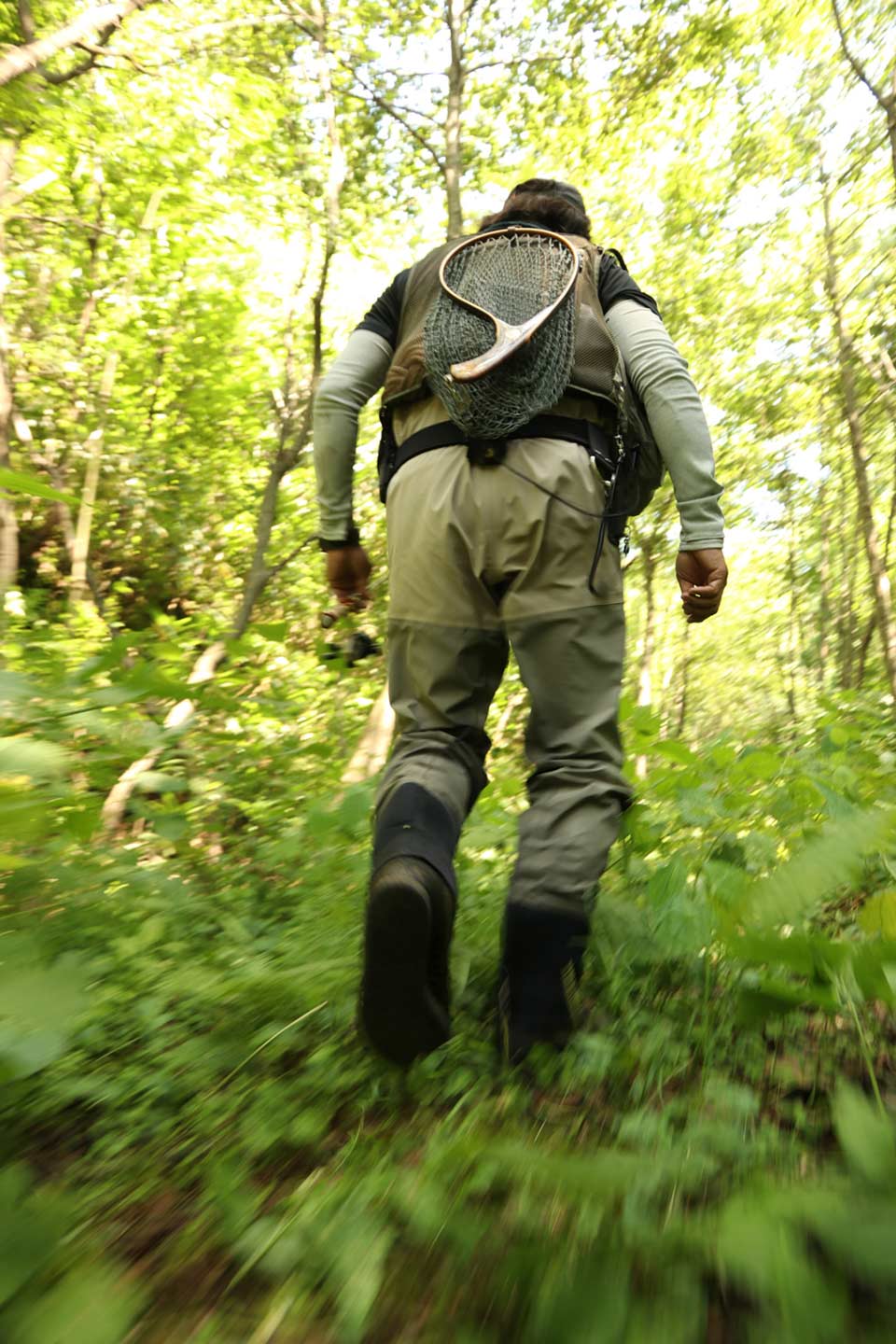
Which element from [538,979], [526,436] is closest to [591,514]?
[526,436]

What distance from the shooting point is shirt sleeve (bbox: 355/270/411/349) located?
208 centimetres

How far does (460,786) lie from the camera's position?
5.51ft

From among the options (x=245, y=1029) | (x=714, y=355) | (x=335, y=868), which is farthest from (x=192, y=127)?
(x=714, y=355)

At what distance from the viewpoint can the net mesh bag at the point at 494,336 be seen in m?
1.71

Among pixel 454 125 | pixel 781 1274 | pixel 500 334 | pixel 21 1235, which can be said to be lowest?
pixel 21 1235

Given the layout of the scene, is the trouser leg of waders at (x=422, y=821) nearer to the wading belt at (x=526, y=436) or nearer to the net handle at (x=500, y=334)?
the wading belt at (x=526, y=436)

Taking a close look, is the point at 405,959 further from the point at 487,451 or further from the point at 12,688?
the point at 487,451

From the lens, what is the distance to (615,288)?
1918mm

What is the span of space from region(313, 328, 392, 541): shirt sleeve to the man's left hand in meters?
0.07

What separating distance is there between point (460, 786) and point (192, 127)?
6225 mm

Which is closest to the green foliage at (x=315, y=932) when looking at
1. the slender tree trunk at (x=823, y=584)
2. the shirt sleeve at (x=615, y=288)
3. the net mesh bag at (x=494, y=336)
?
the net mesh bag at (x=494, y=336)

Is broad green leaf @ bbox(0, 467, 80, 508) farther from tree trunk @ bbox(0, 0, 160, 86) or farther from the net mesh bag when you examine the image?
tree trunk @ bbox(0, 0, 160, 86)

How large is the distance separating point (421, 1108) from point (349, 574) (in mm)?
1367

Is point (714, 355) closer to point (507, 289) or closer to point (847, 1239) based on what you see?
point (507, 289)
